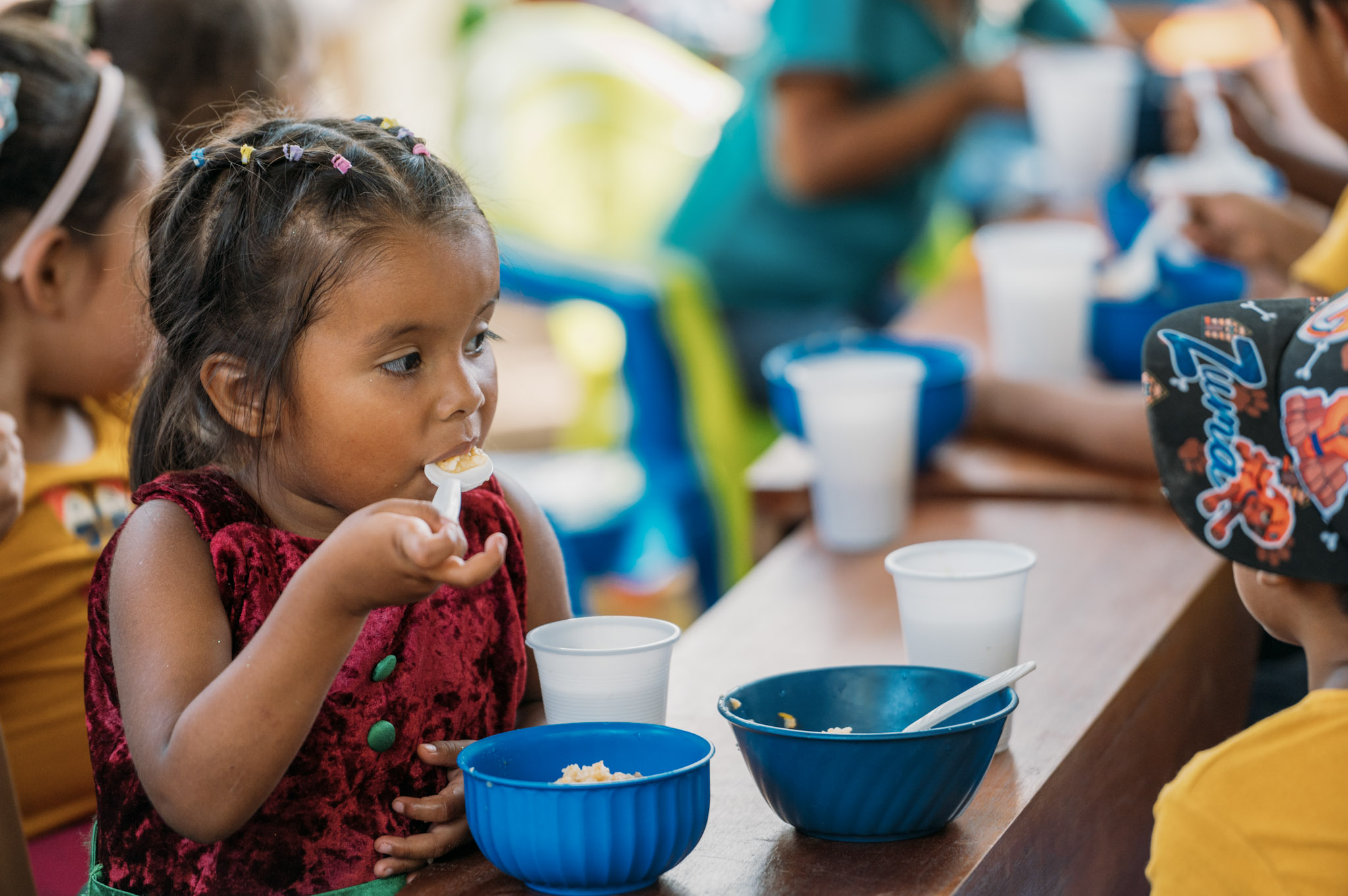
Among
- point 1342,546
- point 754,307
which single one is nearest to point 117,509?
point 1342,546

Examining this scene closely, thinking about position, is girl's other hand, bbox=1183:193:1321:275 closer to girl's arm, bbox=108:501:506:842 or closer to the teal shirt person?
the teal shirt person

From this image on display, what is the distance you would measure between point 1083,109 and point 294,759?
2166 millimetres

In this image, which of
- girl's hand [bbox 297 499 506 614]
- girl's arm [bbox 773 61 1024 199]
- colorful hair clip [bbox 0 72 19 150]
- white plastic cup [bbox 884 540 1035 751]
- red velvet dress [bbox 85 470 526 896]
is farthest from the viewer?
girl's arm [bbox 773 61 1024 199]

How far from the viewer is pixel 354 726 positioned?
1.17 m

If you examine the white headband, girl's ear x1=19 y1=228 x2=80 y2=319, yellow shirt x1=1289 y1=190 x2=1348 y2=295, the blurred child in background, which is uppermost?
the blurred child in background

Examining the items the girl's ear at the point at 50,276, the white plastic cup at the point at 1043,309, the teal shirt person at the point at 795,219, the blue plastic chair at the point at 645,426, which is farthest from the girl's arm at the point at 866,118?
the girl's ear at the point at 50,276

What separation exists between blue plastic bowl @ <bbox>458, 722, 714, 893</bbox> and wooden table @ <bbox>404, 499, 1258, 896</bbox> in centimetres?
5

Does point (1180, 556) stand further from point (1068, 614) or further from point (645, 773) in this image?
point (645, 773)

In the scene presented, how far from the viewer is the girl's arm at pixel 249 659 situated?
3.05ft

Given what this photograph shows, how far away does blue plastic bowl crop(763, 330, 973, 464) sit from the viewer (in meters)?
2.15

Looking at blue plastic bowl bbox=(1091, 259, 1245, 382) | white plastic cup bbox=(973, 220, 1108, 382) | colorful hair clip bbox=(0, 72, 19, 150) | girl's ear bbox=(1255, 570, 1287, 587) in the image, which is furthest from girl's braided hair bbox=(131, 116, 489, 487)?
blue plastic bowl bbox=(1091, 259, 1245, 382)

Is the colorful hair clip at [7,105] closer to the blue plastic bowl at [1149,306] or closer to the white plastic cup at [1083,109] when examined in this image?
the blue plastic bowl at [1149,306]

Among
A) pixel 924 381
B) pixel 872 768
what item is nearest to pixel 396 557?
pixel 872 768

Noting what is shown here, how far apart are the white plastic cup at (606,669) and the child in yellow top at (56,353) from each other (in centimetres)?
66
